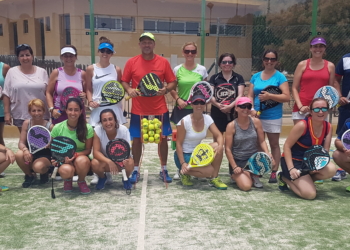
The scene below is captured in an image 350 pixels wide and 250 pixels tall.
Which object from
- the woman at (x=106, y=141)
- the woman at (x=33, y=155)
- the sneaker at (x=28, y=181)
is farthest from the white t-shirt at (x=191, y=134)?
the sneaker at (x=28, y=181)

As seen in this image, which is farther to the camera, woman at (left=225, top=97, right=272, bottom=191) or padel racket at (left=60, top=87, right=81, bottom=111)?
padel racket at (left=60, top=87, right=81, bottom=111)

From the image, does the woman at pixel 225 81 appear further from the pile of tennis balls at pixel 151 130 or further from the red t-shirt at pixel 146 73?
the pile of tennis balls at pixel 151 130

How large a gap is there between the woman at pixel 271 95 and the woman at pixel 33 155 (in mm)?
2705

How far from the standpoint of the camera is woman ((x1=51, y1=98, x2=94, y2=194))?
14.7 ft

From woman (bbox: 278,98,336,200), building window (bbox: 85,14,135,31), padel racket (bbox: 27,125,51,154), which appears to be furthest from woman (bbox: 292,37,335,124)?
building window (bbox: 85,14,135,31)

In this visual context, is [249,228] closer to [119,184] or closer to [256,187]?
[256,187]

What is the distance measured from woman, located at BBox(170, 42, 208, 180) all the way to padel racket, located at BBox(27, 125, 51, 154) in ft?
5.60

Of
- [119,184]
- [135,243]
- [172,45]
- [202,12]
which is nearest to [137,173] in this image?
[119,184]

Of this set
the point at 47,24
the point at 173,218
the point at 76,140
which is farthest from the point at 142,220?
the point at 47,24

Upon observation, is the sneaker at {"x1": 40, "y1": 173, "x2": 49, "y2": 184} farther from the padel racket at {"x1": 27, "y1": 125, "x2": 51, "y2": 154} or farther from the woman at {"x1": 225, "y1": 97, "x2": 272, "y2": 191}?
the woman at {"x1": 225, "y1": 97, "x2": 272, "y2": 191}

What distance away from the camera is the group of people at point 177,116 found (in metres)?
4.54

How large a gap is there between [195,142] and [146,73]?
1.10 m

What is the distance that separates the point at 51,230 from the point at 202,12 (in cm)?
589

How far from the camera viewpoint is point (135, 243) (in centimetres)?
323
